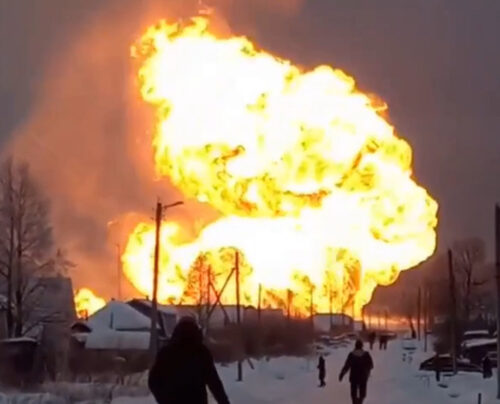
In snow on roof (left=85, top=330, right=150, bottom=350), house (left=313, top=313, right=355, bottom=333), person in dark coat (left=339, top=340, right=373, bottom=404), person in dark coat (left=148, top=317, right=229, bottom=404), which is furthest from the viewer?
house (left=313, top=313, right=355, bottom=333)

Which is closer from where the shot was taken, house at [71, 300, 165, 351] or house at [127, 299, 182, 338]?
house at [71, 300, 165, 351]

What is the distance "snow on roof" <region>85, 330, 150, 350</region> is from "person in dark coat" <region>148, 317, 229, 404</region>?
64229mm

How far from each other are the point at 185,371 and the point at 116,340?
221 ft

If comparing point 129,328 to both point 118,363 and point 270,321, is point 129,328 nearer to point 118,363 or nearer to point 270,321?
point 118,363

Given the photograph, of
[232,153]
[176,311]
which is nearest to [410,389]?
[232,153]

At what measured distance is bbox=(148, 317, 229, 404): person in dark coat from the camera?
1369 centimetres

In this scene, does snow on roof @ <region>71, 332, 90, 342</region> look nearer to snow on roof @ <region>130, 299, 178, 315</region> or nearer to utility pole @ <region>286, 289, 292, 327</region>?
snow on roof @ <region>130, 299, 178, 315</region>

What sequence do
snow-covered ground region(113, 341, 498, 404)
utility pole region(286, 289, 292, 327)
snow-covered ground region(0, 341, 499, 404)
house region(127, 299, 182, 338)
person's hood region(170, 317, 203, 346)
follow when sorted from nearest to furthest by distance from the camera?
person's hood region(170, 317, 203, 346), snow-covered ground region(0, 341, 499, 404), snow-covered ground region(113, 341, 498, 404), house region(127, 299, 182, 338), utility pole region(286, 289, 292, 327)

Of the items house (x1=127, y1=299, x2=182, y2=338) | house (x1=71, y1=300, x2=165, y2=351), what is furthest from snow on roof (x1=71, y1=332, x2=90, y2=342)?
house (x1=127, y1=299, x2=182, y2=338)

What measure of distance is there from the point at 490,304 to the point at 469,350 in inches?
3675

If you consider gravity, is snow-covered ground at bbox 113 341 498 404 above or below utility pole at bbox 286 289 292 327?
below

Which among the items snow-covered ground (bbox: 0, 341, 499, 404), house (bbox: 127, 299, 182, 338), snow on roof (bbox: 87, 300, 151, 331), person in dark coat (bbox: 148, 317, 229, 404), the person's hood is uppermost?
house (bbox: 127, 299, 182, 338)

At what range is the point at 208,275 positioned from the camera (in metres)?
83.6

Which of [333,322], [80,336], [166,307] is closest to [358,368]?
[80,336]
